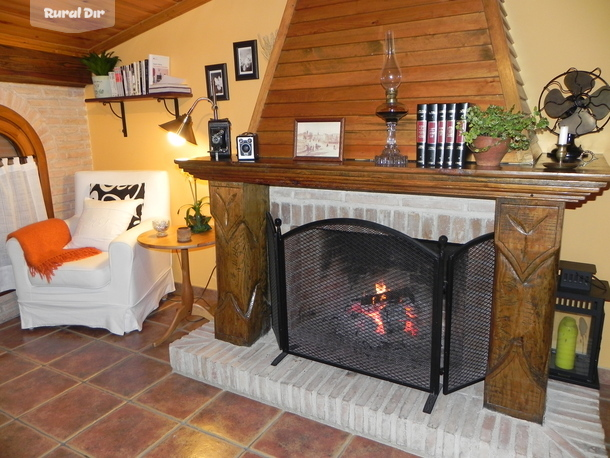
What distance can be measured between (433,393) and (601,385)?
981 mm

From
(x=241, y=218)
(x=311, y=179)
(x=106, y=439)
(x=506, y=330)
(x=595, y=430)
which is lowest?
(x=106, y=439)

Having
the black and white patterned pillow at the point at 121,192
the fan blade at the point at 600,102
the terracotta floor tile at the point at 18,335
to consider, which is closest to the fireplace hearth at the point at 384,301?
the fan blade at the point at 600,102

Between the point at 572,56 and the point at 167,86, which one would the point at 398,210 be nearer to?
the point at 572,56

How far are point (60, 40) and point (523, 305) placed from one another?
11.5 ft

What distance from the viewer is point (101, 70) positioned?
335 cm

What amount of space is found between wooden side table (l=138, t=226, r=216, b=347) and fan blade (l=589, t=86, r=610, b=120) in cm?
206

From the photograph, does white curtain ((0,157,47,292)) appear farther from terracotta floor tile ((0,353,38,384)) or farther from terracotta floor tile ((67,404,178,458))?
terracotta floor tile ((67,404,178,458))

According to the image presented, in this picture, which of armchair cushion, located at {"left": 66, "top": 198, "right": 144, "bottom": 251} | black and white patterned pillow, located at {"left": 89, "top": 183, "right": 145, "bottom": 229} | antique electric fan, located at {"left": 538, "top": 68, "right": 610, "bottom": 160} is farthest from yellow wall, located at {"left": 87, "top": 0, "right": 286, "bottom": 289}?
antique electric fan, located at {"left": 538, "top": 68, "right": 610, "bottom": 160}

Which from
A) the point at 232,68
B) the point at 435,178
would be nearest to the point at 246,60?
the point at 232,68

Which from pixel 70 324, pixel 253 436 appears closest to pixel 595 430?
pixel 253 436

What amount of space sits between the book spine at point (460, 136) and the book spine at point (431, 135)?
3.3 inches

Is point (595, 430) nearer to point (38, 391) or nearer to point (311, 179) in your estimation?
point (311, 179)

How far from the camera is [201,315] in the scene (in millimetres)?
3076

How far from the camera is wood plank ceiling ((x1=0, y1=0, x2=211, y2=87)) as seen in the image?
2924 millimetres
